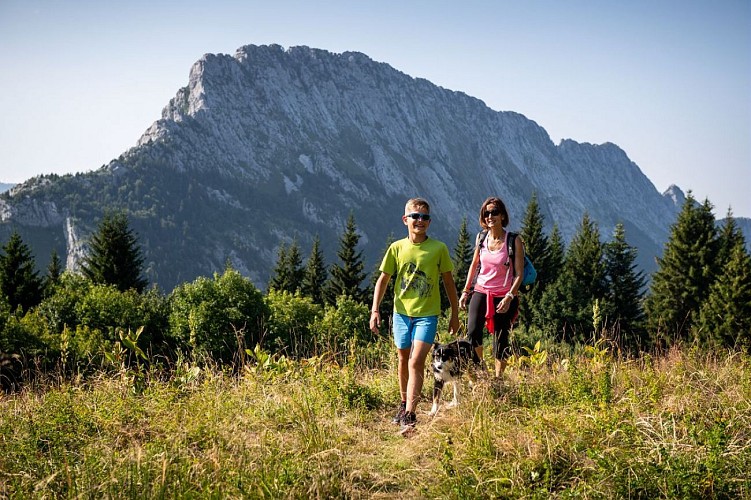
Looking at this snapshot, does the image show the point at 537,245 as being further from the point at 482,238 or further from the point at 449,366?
the point at 449,366

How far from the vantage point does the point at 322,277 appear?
5553 cm

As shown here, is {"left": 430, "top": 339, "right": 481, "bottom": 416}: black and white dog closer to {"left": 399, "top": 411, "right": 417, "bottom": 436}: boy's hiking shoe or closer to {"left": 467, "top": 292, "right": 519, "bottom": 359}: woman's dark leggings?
{"left": 399, "top": 411, "right": 417, "bottom": 436}: boy's hiking shoe

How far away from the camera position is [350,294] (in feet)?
170

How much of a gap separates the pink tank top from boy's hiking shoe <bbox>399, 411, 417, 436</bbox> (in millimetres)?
1714

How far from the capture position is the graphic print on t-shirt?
4664 mm

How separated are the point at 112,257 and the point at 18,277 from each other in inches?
301

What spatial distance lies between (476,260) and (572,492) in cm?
305

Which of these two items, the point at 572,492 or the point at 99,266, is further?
the point at 99,266

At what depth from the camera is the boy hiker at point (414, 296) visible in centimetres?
459

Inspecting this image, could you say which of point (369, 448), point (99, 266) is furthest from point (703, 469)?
point (99, 266)

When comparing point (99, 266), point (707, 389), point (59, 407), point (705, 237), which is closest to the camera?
point (59, 407)

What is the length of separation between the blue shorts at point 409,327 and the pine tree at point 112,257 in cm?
4439

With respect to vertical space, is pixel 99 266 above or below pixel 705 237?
below

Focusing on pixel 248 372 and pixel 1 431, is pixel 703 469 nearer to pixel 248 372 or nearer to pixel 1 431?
pixel 248 372
